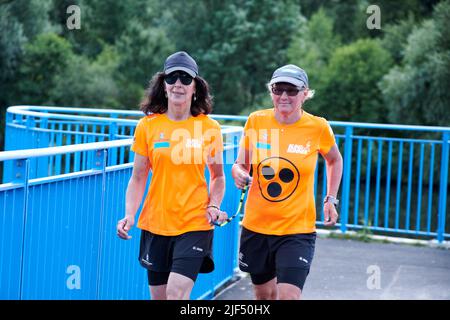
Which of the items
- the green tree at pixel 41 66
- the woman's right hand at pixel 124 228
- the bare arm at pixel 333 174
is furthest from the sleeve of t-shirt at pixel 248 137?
Result: the green tree at pixel 41 66

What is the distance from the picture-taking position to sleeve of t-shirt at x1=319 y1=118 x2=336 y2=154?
502 cm

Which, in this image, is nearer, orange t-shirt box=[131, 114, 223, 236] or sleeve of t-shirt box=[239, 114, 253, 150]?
orange t-shirt box=[131, 114, 223, 236]

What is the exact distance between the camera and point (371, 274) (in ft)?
27.3

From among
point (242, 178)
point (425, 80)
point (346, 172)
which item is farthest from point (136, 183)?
point (425, 80)

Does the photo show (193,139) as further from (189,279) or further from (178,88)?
(189,279)

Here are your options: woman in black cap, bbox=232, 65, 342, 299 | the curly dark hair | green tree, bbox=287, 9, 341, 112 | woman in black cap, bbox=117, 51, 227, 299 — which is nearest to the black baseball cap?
woman in black cap, bbox=117, 51, 227, 299

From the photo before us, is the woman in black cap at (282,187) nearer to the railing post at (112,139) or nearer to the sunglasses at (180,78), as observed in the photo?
the sunglasses at (180,78)

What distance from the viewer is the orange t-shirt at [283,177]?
4.85 m

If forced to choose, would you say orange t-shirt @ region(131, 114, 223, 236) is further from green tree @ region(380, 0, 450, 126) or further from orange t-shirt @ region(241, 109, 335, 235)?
green tree @ region(380, 0, 450, 126)

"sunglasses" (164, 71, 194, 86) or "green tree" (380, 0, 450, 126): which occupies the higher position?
"green tree" (380, 0, 450, 126)

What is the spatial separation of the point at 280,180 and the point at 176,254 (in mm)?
827

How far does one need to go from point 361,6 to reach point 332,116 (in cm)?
1271

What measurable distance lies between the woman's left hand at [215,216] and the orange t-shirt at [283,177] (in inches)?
14.9

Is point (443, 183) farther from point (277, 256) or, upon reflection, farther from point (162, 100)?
point (162, 100)
